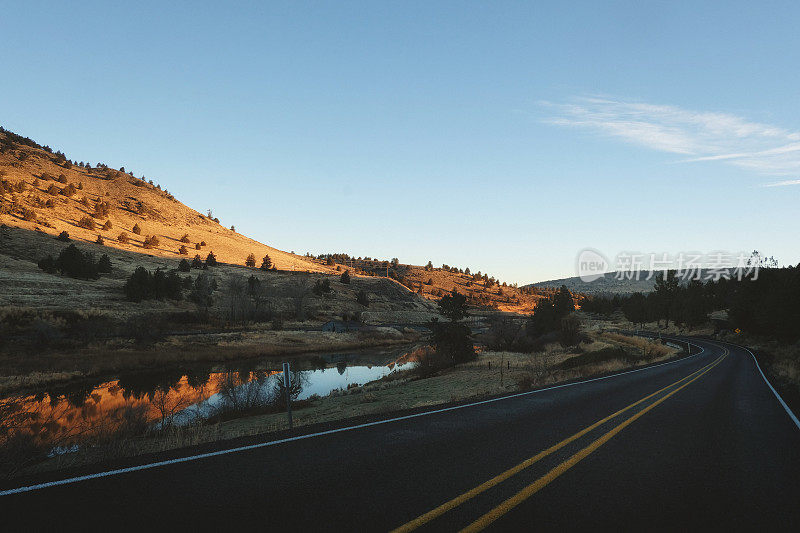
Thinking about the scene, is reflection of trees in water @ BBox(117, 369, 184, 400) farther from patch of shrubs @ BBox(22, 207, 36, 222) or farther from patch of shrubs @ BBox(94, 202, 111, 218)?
patch of shrubs @ BBox(94, 202, 111, 218)

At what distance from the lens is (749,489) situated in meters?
5.10

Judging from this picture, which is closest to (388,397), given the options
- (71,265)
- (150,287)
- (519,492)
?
(519,492)

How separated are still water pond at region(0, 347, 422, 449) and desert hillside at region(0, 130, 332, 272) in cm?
6399

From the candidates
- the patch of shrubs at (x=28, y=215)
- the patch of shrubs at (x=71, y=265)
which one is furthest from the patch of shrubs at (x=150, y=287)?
the patch of shrubs at (x=28, y=215)

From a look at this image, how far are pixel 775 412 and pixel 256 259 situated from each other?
122300mm

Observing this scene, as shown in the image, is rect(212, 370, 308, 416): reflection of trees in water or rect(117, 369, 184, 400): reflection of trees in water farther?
rect(117, 369, 184, 400): reflection of trees in water

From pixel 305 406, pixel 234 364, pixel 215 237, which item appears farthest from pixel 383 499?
pixel 215 237

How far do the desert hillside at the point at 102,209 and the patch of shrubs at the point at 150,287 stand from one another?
2847 cm

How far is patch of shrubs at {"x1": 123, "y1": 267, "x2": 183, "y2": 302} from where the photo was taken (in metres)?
56.3

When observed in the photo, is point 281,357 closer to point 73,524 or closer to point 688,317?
point 73,524

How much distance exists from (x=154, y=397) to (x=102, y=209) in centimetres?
9478

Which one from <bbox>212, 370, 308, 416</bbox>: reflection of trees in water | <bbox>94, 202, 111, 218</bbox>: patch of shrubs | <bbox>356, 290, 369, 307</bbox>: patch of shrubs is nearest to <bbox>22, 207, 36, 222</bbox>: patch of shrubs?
<bbox>94, 202, 111, 218</bbox>: patch of shrubs

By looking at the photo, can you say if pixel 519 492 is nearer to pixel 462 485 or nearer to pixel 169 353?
pixel 462 485

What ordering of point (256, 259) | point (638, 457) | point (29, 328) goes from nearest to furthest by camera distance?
point (638, 457), point (29, 328), point (256, 259)
